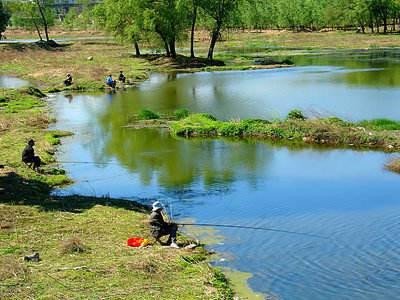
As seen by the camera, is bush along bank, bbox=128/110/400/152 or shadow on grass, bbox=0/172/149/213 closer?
shadow on grass, bbox=0/172/149/213

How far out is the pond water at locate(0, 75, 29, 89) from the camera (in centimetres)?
6376

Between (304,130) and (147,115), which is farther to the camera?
(147,115)

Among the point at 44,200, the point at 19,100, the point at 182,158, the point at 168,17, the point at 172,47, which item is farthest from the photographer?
the point at 172,47

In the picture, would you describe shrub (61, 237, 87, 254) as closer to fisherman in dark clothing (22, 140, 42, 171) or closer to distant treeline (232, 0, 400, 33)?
fisherman in dark clothing (22, 140, 42, 171)

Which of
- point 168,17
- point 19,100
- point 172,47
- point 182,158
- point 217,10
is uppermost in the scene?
point 217,10

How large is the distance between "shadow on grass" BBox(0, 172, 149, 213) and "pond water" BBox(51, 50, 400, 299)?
5.39ft

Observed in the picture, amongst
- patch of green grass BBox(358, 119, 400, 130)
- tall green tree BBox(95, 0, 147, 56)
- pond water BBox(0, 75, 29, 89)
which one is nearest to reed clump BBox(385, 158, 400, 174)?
patch of green grass BBox(358, 119, 400, 130)

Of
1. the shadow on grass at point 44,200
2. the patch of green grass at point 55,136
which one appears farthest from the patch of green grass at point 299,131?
the shadow on grass at point 44,200

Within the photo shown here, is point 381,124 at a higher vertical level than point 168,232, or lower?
higher

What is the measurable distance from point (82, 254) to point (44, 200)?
6.76 metres

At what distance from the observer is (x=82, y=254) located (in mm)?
17922

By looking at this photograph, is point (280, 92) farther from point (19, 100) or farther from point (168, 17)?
point (168, 17)

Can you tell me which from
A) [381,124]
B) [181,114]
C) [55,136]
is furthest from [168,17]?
[381,124]

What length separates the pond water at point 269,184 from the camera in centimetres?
1809
